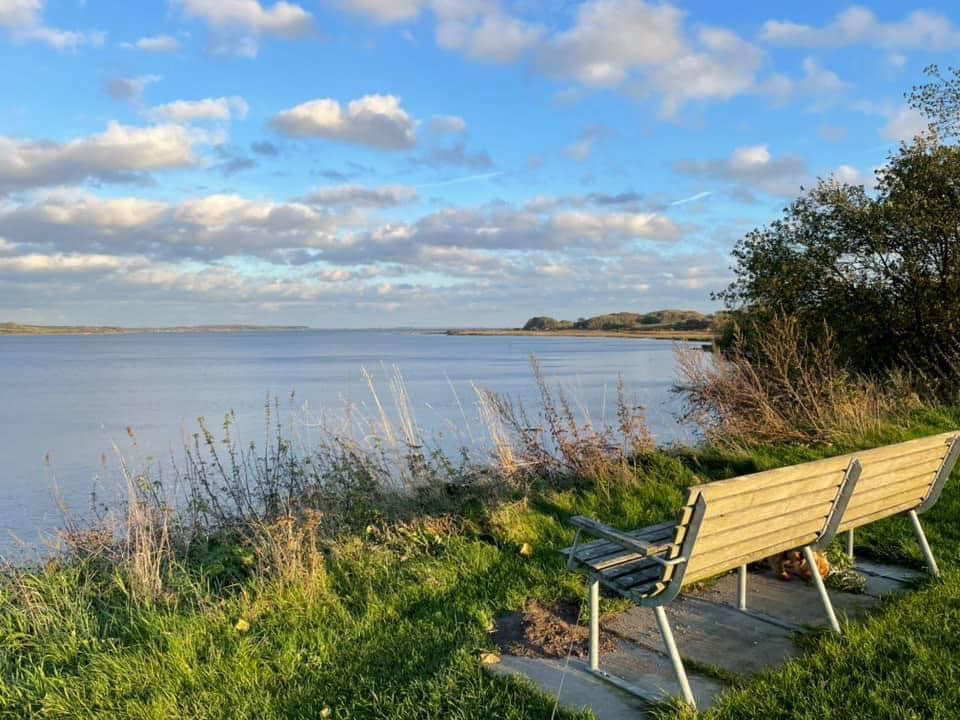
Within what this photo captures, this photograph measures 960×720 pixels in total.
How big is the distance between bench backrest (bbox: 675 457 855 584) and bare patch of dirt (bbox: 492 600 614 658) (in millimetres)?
911

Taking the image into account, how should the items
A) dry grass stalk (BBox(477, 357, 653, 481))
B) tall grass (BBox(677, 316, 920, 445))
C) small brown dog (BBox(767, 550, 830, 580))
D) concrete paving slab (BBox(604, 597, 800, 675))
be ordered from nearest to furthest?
concrete paving slab (BBox(604, 597, 800, 675))
small brown dog (BBox(767, 550, 830, 580))
dry grass stalk (BBox(477, 357, 653, 481))
tall grass (BBox(677, 316, 920, 445))

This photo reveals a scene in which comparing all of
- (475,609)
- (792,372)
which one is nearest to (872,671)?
(475,609)

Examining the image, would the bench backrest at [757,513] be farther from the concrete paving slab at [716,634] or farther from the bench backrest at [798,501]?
the concrete paving slab at [716,634]

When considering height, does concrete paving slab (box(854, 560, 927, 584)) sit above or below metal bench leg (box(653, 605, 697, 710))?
below

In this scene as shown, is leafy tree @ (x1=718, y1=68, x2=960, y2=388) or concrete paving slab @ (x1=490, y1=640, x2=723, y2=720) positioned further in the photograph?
leafy tree @ (x1=718, y1=68, x2=960, y2=388)

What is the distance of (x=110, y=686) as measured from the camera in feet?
13.0

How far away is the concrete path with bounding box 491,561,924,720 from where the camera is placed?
145 inches

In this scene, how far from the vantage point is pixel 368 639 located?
4445mm

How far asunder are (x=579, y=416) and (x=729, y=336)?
13.6ft

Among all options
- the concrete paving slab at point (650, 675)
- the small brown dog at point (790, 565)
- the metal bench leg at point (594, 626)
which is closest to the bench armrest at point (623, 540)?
the metal bench leg at point (594, 626)

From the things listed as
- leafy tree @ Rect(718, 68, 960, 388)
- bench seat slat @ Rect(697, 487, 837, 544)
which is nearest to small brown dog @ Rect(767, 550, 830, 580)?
bench seat slat @ Rect(697, 487, 837, 544)

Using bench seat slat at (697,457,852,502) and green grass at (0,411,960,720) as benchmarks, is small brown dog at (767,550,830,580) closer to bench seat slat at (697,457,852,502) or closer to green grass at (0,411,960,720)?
green grass at (0,411,960,720)

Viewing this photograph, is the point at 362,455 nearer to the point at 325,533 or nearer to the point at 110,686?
the point at 325,533

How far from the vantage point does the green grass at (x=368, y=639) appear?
3.59 m
